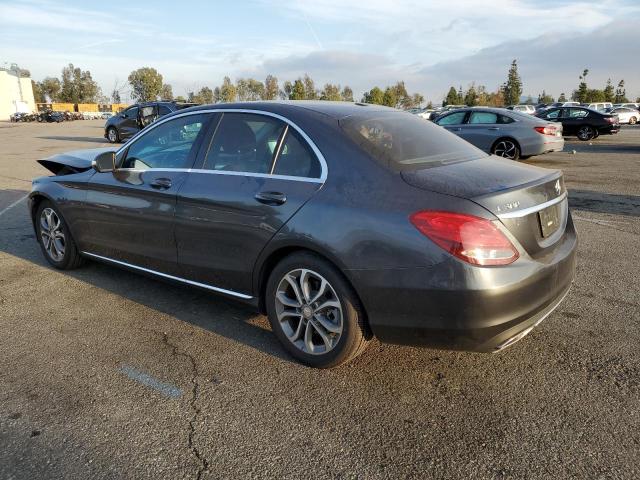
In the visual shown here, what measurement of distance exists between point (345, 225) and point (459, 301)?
29.4 inches

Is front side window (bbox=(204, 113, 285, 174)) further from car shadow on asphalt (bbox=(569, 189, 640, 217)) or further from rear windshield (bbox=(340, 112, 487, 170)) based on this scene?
car shadow on asphalt (bbox=(569, 189, 640, 217))

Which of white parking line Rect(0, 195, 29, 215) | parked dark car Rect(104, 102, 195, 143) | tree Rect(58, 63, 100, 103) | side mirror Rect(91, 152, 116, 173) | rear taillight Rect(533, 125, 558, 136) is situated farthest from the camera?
tree Rect(58, 63, 100, 103)

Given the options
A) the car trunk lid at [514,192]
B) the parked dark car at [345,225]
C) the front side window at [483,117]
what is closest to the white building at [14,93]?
the front side window at [483,117]

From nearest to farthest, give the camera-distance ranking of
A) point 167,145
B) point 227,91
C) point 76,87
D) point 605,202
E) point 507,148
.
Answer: point 167,145
point 605,202
point 507,148
point 227,91
point 76,87

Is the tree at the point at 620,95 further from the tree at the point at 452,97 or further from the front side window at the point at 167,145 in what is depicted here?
the front side window at the point at 167,145

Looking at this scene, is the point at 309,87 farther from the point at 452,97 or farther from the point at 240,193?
the point at 240,193

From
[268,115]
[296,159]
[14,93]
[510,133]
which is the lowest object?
[510,133]

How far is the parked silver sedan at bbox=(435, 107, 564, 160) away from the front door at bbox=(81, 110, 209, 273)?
1078 cm

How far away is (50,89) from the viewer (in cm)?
12412

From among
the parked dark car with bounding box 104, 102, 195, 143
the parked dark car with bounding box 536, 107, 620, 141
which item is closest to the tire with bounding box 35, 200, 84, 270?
the parked dark car with bounding box 104, 102, 195, 143

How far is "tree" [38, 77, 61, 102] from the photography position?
124125 millimetres

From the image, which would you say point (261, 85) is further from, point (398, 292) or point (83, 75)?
point (398, 292)

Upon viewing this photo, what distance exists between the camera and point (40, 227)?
5.32 m

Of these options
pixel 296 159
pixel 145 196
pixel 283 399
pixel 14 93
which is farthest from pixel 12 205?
pixel 14 93
